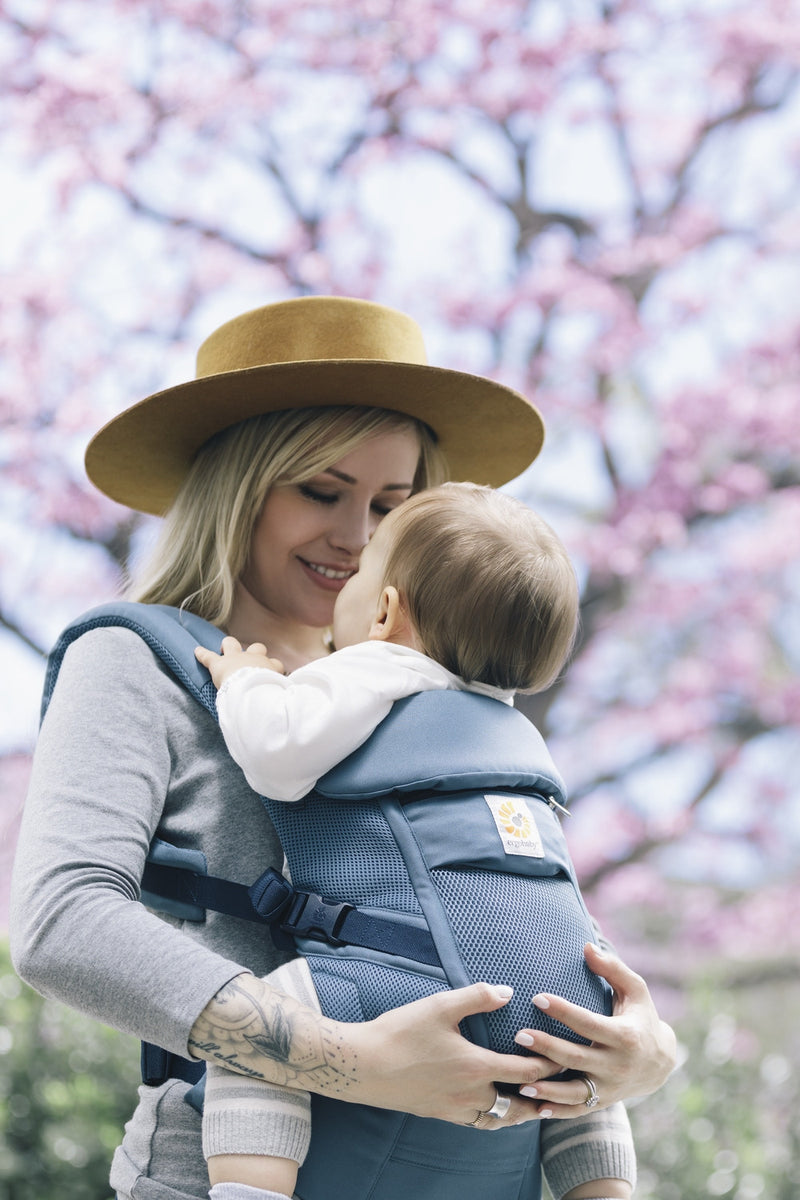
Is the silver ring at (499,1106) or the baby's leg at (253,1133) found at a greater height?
the silver ring at (499,1106)

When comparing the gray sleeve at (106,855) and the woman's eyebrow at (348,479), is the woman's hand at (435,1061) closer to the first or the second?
the gray sleeve at (106,855)

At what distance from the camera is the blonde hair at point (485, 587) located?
4.86ft

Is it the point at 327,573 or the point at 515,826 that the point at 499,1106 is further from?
the point at 327,573

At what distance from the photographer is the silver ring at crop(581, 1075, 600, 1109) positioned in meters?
1.33

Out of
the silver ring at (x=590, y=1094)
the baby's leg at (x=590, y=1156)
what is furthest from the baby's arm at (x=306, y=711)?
the baby's leg at (x=590, y=1156)

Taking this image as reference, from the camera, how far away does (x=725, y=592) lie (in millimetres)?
5922

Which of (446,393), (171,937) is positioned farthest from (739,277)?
(171,937)

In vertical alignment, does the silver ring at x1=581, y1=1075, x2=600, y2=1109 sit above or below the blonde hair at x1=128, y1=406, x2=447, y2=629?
below

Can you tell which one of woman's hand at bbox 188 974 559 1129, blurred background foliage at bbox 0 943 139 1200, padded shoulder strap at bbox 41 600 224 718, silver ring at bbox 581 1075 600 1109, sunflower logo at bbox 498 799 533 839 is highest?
sunflower logo at bbox 498 799 533 839

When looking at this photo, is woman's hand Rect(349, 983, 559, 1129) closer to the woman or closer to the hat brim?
the woman

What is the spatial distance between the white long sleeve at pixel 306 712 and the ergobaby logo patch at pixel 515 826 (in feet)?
0.60

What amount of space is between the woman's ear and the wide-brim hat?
0.41 m

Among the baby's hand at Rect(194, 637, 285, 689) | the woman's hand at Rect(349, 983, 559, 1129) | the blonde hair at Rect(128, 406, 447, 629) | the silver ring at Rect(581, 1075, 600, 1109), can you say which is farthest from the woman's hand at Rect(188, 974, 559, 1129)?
the blonde hair at Rect(128, 406, 447, 629)

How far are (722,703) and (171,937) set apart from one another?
16.9 feet
